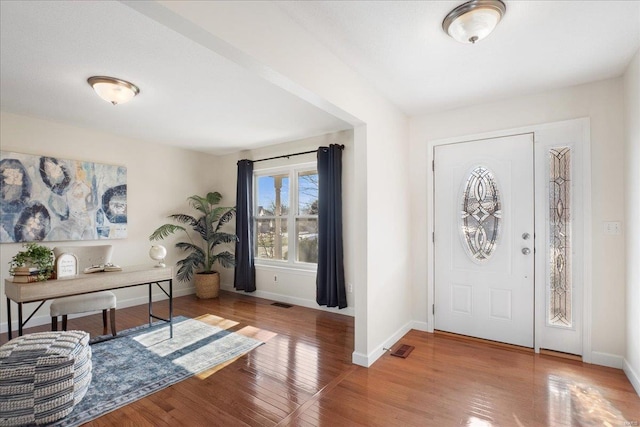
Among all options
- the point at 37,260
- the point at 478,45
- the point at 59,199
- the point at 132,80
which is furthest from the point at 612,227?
the point at 59,199

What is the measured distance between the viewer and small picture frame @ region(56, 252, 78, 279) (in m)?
2.70

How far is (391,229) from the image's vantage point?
325 cm

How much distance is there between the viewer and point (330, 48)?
230cm

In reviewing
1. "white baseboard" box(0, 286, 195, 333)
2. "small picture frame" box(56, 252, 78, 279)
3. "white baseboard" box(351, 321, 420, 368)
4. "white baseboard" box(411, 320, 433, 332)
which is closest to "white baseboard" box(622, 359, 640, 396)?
"white baseboard" box(411, 320, 433, 332)

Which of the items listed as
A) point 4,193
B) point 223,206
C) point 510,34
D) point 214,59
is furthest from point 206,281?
point 510,34

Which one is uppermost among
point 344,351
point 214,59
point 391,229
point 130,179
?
point 214,59

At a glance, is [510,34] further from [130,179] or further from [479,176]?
[130,179]

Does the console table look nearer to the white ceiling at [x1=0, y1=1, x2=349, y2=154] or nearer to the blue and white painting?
the blue and white painting

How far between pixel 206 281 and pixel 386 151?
364 centimetres

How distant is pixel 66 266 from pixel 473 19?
368cm

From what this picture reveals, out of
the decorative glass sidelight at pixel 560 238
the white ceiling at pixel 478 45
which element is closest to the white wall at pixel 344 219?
the white ceiling at pixel 478 45

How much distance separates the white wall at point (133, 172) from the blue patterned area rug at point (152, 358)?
57.3 inches

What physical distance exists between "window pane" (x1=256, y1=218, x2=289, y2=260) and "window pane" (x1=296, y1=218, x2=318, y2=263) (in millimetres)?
257

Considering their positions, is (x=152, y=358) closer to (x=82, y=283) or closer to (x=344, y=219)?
(x=82, y=283)
